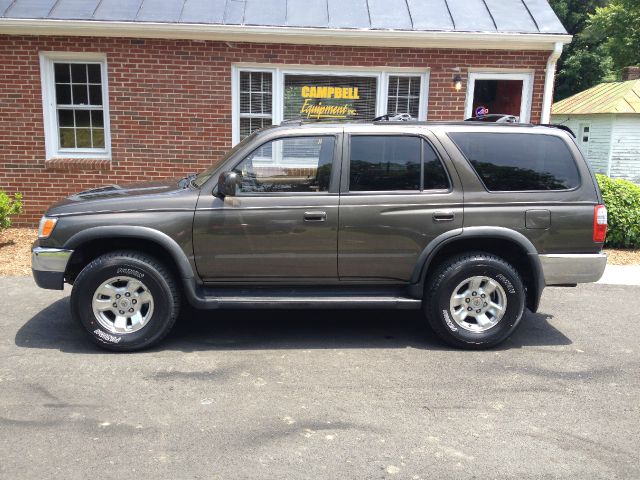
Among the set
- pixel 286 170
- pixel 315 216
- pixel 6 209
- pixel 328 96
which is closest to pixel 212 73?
pixel 328 96

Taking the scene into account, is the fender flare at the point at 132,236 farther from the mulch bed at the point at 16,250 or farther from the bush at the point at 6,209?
the bush at the point at 6,209

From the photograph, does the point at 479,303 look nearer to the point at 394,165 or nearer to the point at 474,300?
the point at 474,300

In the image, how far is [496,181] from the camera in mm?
4828

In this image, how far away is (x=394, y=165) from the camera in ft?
15.8

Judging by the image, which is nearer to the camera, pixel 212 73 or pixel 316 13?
pixel 212 73

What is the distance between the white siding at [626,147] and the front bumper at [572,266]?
16.6 metres

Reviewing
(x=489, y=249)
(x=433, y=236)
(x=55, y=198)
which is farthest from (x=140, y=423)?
(x=55, y=198)

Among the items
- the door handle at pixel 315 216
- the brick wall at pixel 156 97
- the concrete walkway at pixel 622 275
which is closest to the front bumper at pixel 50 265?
the door handle at pixel 315 216

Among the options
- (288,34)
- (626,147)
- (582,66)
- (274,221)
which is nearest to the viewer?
(274,221)

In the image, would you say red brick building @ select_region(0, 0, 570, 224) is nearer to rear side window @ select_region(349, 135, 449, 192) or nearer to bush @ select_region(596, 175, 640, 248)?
bush @ select_region(596, 175, 640, 248)

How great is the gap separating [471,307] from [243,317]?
2211mm

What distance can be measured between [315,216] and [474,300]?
1.51m

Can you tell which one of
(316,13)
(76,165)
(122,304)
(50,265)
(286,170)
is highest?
(316,13)

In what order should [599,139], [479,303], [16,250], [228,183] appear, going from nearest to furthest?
[228,183]
[479,303]
[16,250]
[599,139]
